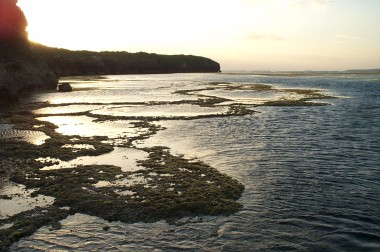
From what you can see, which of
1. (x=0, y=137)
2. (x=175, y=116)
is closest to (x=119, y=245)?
(x=0, y=137)

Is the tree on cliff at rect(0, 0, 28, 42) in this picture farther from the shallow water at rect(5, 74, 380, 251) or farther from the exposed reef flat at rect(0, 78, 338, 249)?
the shallow water at rect(5, 74, 380, 251)

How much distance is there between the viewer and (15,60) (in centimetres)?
6775

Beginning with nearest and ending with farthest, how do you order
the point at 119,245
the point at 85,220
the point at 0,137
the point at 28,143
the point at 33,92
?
the point at 119,245 → the point at 85,220 → the point at 28,143 → the point at 0,137 → the point at 33,92

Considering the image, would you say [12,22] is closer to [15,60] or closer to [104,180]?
[15,60]

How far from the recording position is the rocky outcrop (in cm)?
6094

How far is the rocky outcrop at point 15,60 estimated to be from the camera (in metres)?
60.9

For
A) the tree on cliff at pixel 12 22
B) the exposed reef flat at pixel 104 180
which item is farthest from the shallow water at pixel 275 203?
the tree on cliff at pixel 12 22

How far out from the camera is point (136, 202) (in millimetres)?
17516

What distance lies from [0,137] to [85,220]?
21904 mm

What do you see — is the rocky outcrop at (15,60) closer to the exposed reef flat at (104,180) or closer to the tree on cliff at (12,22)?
the tree on cliff at (12,22)

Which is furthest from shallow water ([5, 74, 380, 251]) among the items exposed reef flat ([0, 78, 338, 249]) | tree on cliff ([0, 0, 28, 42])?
tree on cliff ([0, 0, 28, 42])

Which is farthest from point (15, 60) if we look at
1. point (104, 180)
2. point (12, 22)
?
point (104, 180)

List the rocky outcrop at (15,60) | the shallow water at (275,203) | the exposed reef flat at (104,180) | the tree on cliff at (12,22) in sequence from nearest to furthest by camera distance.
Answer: the shallow water at (275,203)
the exposed reef flat at (104,180)
the rocky outcrop at (15,60)
the tree on cliff at (12,22)

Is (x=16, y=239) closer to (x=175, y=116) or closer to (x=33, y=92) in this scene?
(x=175, y=116)
